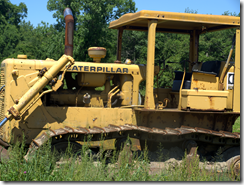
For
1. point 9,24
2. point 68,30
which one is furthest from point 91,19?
point 68,30

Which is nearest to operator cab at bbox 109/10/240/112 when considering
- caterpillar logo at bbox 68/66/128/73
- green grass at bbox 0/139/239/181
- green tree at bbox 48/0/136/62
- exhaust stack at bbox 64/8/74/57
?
caterpillar logo at bbox 68/66/128/73

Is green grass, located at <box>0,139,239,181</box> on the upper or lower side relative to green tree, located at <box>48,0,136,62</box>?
lower

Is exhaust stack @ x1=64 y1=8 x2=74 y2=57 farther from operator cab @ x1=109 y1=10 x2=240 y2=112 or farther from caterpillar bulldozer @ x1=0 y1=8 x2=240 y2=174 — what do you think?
operator cab @ x1=109 y1=10 x2=240 y2=112

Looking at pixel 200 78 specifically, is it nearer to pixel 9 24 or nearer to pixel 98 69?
pixel 98 69

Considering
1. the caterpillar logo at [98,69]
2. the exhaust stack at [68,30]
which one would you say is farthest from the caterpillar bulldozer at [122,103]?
the exhaust stack at [68,30]

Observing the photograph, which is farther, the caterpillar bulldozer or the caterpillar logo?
Result: the caterpillar logo

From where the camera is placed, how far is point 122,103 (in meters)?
6.23

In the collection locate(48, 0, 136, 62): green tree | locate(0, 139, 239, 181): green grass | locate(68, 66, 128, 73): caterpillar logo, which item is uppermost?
locate(48, 0, 136, 62): green tree

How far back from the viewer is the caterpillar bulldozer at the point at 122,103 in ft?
17.7

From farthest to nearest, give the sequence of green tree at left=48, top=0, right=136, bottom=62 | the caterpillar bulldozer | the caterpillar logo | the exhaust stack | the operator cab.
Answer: green tree at left=48, top=0, right=136, bottom=62 → the exhaust stack → the caterpillar logo → the operator cab → the caterpillar bulldozer

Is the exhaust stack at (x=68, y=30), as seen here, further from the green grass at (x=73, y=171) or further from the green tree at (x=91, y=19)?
the green tree at (x=91, y=19)

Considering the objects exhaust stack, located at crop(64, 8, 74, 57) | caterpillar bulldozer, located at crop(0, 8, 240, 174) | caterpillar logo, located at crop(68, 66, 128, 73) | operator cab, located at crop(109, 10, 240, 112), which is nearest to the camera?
caterpillar bulldozer, located at crop(0, 8, 240, 174)

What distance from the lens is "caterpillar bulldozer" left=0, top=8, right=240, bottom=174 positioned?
5.40m

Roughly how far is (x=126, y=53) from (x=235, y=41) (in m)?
19.7
